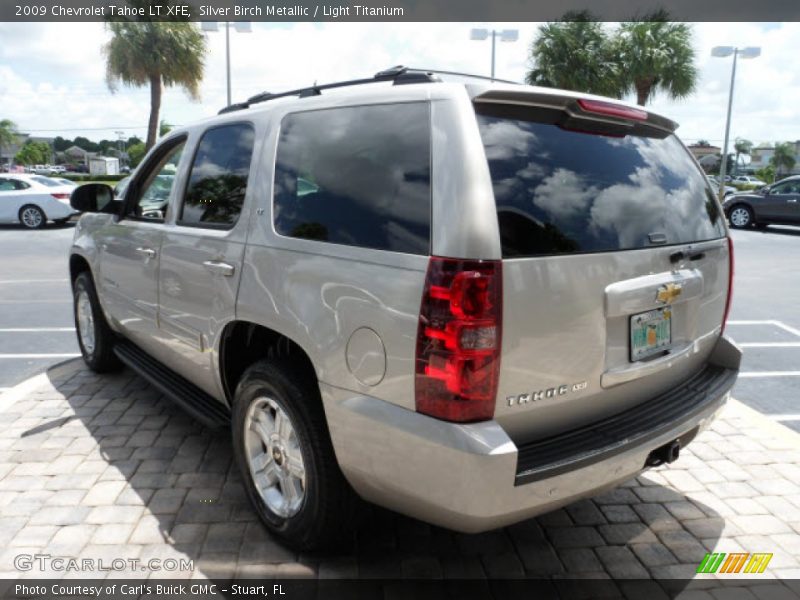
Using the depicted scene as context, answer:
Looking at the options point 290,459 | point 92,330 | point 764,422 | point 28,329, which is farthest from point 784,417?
point 28,329

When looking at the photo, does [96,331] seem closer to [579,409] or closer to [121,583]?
[121,583]

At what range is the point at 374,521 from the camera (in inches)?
122

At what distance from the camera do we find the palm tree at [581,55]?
24547mm

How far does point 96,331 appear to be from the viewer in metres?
5.03

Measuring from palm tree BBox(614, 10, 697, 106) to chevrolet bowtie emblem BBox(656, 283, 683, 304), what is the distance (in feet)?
81.6

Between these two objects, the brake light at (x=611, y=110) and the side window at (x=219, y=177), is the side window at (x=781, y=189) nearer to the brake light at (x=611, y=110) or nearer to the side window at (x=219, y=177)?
the brake light at (x=611, y=110)

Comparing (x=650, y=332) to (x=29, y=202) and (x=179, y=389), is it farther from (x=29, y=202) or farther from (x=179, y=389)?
(x=29, y=202)

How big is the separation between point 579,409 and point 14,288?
30.2 feet

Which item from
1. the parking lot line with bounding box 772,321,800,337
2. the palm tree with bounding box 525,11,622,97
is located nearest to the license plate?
the parking lot line with bounding box 772,321,800,337

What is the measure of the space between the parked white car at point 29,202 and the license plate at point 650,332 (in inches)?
→ 698

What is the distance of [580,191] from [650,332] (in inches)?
26.1

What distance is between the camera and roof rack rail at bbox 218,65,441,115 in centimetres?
250

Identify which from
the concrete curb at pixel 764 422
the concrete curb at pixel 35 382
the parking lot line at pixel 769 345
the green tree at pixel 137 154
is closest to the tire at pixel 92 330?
the concrete curb at pixel 35 382

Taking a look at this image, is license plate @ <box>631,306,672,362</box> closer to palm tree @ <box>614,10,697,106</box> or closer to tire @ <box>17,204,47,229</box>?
tire @ <box>17,204,47,229</box>
